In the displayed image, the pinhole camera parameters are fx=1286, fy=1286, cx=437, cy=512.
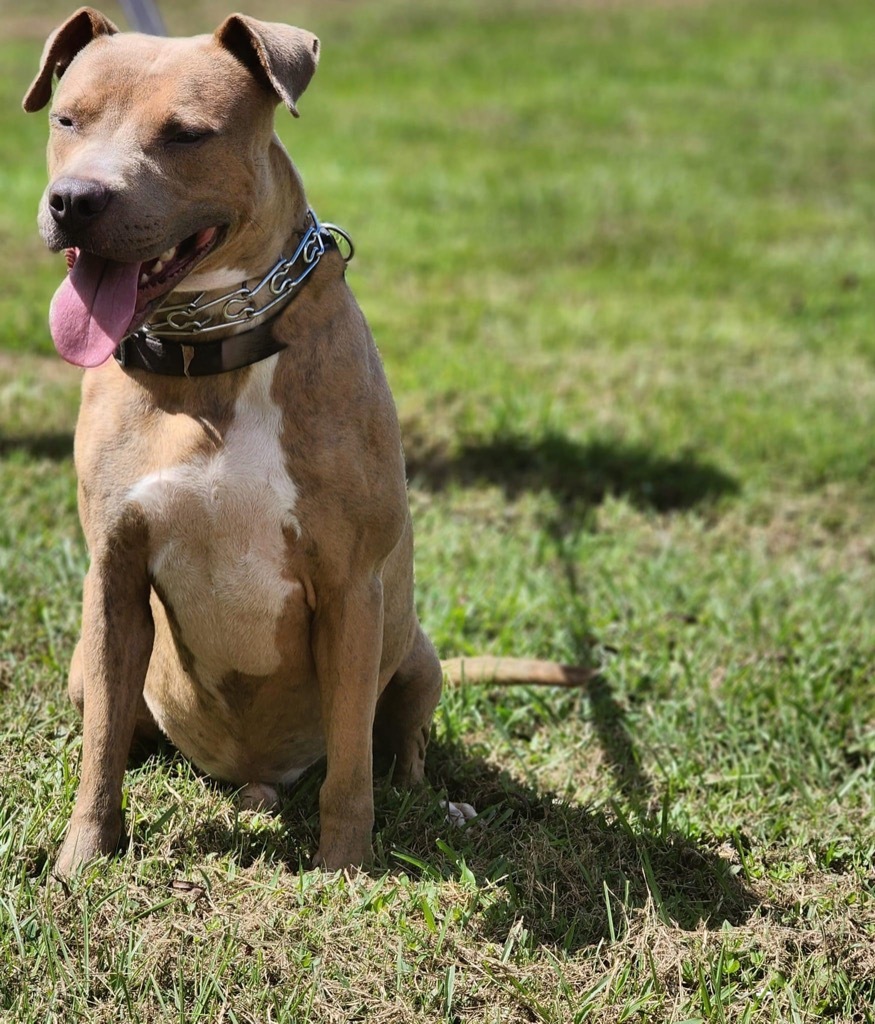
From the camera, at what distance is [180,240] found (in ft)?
7.86

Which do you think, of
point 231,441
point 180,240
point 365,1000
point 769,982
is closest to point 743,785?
point 769,982

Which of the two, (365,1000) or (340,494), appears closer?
(365,1000)

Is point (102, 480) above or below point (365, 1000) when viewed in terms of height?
above

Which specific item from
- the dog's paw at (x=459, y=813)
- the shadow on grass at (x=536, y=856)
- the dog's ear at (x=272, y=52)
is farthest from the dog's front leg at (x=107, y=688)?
the dog's ear at (x=272, y=52)

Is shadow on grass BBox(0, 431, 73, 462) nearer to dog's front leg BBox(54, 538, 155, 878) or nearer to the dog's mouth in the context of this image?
dog's front leg BBox(54, 538, 155, 878)

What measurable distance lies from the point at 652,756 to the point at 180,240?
6.25ft

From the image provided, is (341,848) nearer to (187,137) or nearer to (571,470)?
(187,137)

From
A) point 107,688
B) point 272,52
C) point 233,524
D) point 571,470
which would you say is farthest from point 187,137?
point 571,470

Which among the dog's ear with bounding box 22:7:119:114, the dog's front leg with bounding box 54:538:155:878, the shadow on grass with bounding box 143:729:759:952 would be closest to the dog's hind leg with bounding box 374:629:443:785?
the shadow on grass with bounding box 143:729:759:952

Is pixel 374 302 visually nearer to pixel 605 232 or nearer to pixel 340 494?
pixel 605 232

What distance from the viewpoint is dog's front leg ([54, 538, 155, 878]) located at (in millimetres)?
2661

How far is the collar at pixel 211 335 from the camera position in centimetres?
256

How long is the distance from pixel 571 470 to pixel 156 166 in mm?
3186

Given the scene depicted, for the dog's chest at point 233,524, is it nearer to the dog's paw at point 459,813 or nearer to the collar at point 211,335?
the collar at point 211,335
